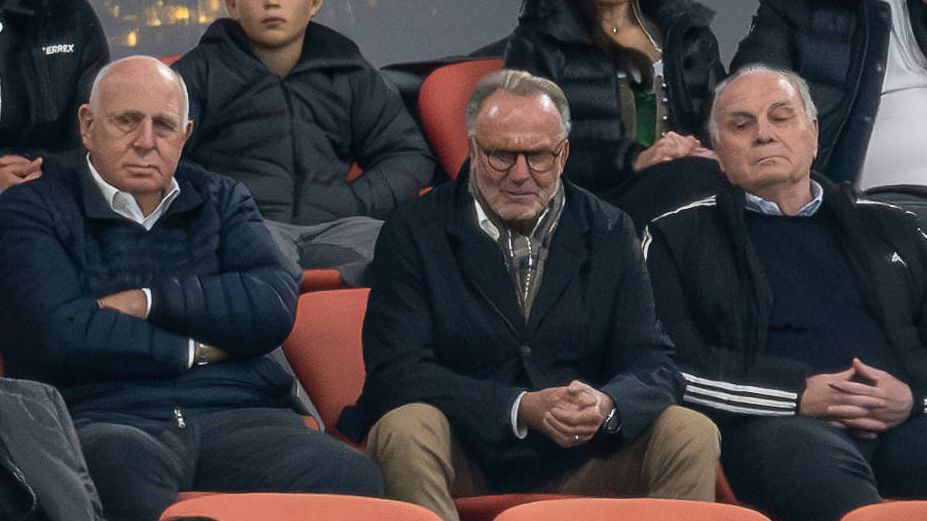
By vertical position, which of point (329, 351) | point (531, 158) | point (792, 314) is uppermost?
point (531, 158)

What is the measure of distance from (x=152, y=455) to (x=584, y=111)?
1.31 meters

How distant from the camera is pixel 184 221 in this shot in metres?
2.61

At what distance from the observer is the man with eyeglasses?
93.5 inches

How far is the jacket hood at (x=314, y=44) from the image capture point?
3.43 meters

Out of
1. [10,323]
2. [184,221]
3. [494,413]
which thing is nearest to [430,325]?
[494,413]

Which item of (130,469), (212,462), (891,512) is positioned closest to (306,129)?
(212,462)

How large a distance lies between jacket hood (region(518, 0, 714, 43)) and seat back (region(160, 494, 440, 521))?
1603 millimetres

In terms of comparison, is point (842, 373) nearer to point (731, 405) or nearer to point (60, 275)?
point (731, 405)

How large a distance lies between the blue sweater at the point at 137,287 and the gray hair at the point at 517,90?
1.19 feet

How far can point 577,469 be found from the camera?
2.43 meters

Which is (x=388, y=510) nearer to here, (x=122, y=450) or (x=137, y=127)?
(x=122, y=450)

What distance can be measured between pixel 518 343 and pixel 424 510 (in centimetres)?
63

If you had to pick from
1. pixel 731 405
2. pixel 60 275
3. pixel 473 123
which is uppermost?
pixel 473 123

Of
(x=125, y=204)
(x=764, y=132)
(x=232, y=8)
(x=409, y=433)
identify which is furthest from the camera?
(x=232, y=8)
